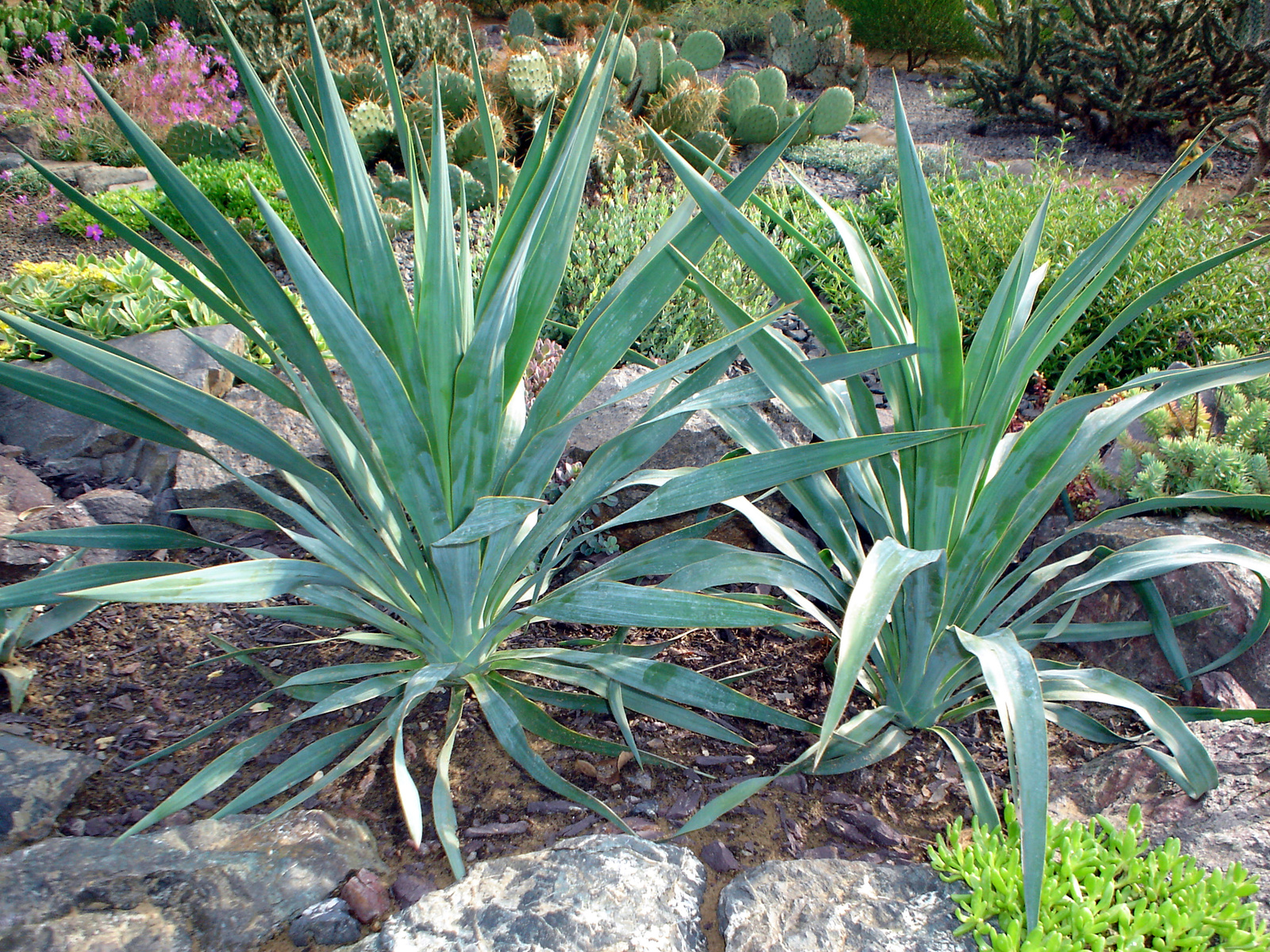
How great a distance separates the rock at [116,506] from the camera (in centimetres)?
265

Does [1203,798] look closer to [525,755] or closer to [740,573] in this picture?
[740,573]

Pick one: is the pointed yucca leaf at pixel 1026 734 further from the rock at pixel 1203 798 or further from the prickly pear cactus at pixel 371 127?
the prickly pear cactus at pixel 371 127

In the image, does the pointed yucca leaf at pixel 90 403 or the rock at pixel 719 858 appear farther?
the rock at pixel 719 858

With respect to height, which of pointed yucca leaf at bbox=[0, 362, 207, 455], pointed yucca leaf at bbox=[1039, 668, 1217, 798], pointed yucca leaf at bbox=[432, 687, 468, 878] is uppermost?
pointed yucca leaf at bbox=[0, 362, 207, 455]

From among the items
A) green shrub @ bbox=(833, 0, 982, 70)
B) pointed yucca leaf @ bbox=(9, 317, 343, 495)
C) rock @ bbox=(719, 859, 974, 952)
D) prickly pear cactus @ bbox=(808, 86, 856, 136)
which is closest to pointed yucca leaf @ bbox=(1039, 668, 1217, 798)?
rock @ bbox=(719, 859, 974, 952)

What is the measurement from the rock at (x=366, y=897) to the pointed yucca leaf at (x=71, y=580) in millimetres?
657

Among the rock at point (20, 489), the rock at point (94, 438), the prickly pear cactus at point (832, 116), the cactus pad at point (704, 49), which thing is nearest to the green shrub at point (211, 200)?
the rock at point (94, 438)

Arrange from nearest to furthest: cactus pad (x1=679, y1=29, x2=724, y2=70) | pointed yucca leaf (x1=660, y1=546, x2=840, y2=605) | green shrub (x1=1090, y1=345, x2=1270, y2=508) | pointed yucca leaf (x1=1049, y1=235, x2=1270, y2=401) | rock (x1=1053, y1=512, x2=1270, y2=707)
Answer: pointed yucca leaf (x1=1049, y1=235, x2=1270, y2=401), pointed yucca leaf (x1=660, y1=546, x2=840, y2=605), rock (x1=1053, y1=512, x2=1270, y2=707), green shrub (x1=1090, y1=345, x2=1270, y2=508), cactus pad (x1=679, y1=29, x2=724, y2=70)

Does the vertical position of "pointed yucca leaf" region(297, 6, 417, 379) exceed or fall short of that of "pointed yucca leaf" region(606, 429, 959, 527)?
it exceeds it

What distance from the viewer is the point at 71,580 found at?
5.12ft

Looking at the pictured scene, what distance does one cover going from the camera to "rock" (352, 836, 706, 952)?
53.5 inches

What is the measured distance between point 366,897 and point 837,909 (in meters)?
0.86

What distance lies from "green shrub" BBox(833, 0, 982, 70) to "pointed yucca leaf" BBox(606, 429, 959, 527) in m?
13.1

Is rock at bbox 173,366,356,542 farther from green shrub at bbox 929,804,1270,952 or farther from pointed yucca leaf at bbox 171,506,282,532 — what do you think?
green shrub at bbox 929,804,1270,952
